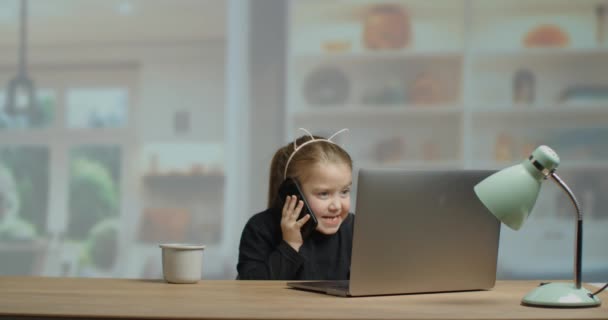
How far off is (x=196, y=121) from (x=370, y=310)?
3.21 metres

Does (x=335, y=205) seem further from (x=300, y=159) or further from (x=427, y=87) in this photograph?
(x=427, y=87)

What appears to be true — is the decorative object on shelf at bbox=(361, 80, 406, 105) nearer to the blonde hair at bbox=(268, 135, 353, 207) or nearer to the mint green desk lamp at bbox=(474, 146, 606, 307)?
the blonde hair at bbox=(268, 135, 353, 207)

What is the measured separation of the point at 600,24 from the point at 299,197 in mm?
2804

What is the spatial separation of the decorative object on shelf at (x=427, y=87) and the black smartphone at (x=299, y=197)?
2333 mm

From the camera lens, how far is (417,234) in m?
1.50

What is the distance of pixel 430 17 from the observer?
4.30 meters

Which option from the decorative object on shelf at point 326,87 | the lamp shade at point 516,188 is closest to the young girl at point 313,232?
the lamp shade at point 516,188

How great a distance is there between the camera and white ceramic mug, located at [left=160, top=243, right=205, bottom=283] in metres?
1.69

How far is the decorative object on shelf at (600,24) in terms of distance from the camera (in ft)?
13.9

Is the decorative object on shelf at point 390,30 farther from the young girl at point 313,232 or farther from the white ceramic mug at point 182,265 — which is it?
Result: the white ceramic mug at point 182,265

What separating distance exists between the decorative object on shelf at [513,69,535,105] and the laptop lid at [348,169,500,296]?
276 cm

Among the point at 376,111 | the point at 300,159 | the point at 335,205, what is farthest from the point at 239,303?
the point at 376,111

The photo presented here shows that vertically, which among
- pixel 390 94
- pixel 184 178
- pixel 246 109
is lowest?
pixel 184 178

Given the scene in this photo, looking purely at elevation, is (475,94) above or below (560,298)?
above
